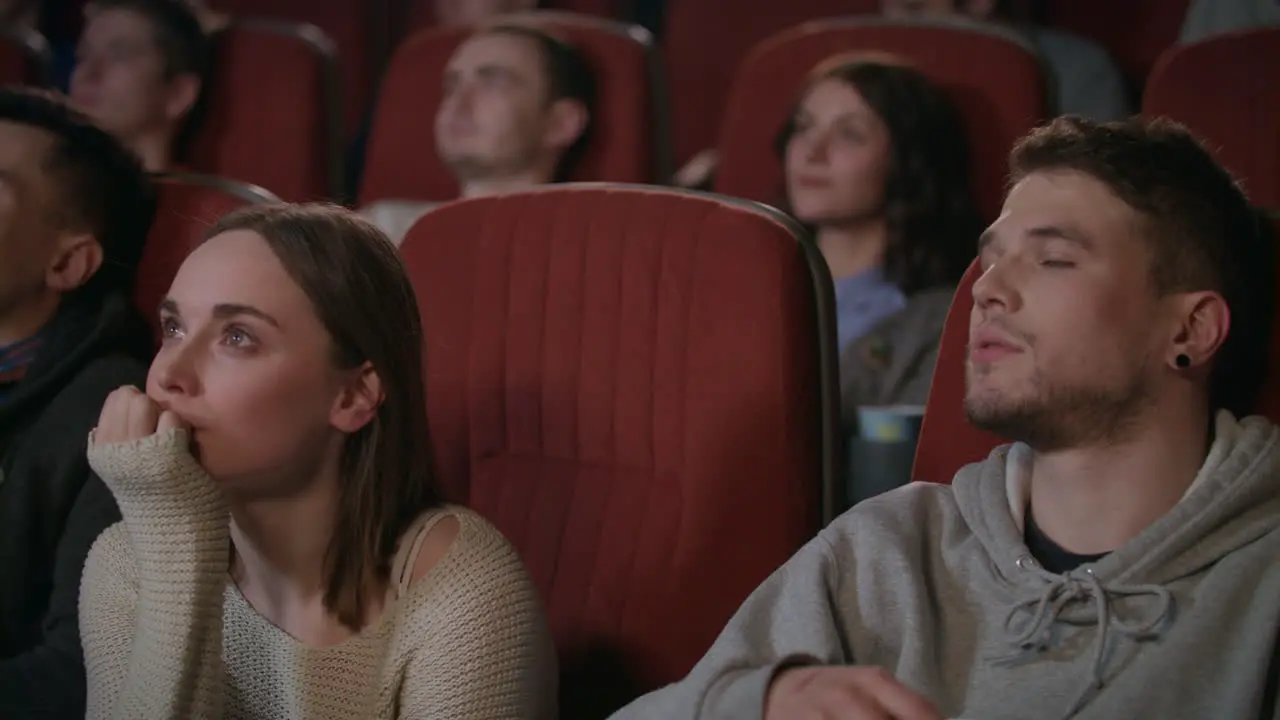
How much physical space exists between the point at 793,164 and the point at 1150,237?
1134 mm

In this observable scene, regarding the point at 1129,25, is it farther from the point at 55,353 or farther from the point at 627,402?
the point at 55,353

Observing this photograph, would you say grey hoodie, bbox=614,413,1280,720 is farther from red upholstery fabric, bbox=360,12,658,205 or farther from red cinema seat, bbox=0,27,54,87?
red cinema seat, bbox=0,27,54,87

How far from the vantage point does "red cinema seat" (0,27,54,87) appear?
2.80 metres

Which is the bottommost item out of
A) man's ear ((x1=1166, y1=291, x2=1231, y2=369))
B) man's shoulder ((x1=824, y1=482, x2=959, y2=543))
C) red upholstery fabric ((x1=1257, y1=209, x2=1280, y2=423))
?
man's shoulder ((x1=824, y1=482, x2=959, y2=543))

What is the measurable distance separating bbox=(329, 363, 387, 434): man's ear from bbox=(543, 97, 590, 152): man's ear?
1218mm

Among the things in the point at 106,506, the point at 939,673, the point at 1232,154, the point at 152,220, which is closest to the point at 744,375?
the point at 939,673

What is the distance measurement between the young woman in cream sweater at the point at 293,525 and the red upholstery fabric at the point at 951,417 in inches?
14.9

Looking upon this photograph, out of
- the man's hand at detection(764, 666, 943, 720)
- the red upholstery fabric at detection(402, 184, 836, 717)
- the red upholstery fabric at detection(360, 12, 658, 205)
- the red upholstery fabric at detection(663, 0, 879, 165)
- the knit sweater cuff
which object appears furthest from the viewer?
the red upholstery fabric at detection(663, 0, 879, 165)

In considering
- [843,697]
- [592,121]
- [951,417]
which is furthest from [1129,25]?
[843,697]

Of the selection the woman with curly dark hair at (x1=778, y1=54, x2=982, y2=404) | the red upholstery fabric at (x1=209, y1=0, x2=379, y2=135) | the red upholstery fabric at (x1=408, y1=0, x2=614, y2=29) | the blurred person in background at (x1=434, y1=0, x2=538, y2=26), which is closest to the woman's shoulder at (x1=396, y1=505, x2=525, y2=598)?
the woman with curly dark hair at (x1=778, y1=54, x2=982, y2=404)

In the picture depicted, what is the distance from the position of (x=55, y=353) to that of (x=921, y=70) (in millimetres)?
1257

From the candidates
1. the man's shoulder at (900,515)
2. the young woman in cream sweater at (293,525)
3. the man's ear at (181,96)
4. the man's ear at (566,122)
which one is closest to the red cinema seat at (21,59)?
the man's ear at (181,96)

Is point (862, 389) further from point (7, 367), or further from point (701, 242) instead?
point (7, 367)

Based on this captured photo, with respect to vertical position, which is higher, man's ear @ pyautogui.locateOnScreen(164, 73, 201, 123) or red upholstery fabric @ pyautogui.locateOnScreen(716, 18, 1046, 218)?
red upholstery fabric @ pyautogui.locateOnScreen(716, 18, 1046, 218)
